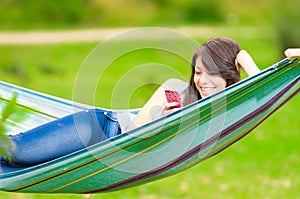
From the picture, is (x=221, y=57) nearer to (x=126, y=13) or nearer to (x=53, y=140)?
(x=53, y=140)

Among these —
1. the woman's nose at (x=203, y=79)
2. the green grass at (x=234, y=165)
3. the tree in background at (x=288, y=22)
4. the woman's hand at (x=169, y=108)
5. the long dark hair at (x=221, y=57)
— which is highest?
the tree in background at (x=288, y=22)

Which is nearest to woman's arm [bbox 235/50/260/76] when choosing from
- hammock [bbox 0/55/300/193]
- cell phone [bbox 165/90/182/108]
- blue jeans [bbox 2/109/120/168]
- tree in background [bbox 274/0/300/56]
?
hammock [bbox 0/55/300/193]

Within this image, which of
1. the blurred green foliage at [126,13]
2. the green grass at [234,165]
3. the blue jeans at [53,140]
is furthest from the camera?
the blurred green foliage at [126,13]

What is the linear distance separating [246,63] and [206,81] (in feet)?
0.57

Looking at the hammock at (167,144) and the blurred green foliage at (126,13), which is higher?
the blurred green foliage at (126,13)

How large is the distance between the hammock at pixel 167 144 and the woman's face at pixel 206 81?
0.22 metres

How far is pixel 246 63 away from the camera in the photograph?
10.0ft

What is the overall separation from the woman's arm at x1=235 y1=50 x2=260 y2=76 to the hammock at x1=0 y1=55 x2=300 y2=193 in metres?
0.13

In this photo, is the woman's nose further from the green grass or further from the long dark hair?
the green grass

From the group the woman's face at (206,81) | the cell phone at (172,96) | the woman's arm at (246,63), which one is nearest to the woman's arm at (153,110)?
the cell phone at (172,96)

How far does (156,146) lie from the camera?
2.79 metres

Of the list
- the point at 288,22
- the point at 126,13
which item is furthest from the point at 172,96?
the point at 126,13

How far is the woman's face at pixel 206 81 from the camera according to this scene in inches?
121

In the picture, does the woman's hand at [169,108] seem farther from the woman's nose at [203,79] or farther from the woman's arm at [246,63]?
the woman's arm at [246,63]
